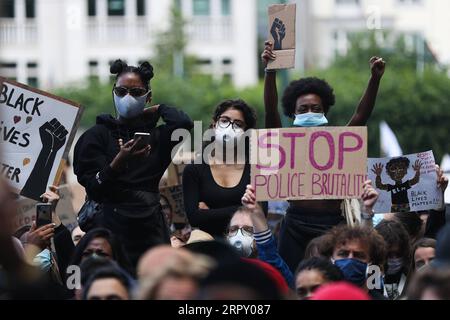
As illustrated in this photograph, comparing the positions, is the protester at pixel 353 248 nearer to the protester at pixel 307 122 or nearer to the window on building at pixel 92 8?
the protester at pixel 307 122

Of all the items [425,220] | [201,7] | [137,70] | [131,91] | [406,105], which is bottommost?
[406,105]

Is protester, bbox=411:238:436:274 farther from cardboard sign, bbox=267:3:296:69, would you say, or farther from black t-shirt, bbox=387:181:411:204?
cardboard sign, bbox=267:3:296:69

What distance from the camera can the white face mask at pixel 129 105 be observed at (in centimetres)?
890

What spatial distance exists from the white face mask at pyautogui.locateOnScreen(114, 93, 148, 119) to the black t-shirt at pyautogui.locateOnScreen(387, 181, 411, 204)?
1.88 metres

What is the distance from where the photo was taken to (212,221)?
940cm

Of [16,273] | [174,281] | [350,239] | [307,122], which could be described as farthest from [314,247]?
[16,273]

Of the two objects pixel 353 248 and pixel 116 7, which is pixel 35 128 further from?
pixel 116 7

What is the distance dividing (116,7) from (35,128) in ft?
156

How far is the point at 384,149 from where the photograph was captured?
54.9 ft

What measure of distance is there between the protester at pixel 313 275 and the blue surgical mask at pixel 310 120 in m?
1.83

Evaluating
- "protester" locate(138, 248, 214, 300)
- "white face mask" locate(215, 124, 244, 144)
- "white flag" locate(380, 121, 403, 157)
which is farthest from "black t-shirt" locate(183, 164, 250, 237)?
"white flag" locate(380, 121, 403, 157)

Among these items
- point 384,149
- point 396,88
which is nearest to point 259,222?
point 384,149

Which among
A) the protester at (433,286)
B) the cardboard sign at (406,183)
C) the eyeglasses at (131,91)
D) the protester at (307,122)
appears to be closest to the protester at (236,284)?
the protester at (433,286)
